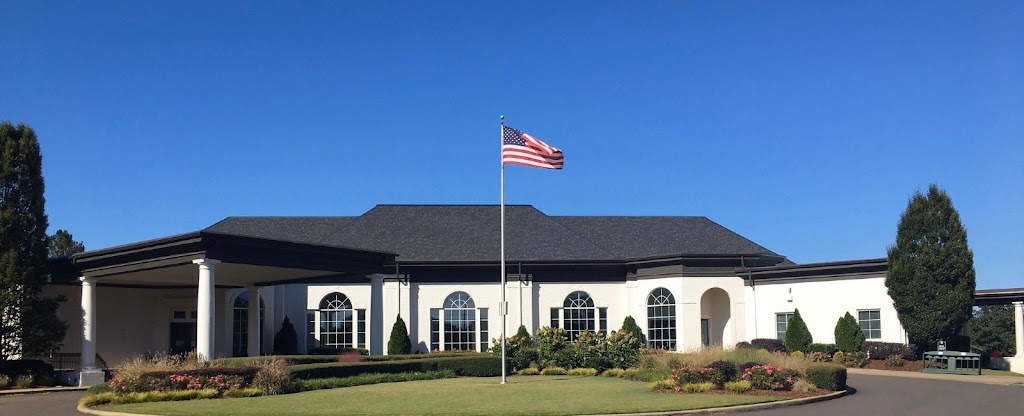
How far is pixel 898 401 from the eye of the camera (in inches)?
900

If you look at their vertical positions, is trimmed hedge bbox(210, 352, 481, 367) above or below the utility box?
above

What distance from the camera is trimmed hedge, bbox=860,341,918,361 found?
3606 centimetres

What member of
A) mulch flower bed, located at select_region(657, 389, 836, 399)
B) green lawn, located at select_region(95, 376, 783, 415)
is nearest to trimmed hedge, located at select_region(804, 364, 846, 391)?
mulch flower bed, located at select_region(657, 389, 836, 399)

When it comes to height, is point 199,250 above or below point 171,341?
above

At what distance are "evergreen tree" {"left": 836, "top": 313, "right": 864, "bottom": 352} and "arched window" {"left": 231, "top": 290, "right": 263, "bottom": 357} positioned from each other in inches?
966

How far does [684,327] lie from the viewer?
4184 cm

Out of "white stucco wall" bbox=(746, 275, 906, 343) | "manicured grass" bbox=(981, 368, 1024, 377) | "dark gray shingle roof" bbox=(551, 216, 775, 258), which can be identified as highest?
"dark gray shingle roof" bbox=(551, 216, 775, 258)

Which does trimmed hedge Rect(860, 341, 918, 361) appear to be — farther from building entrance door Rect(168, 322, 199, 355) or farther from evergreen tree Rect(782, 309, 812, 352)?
building entrance door Rect(168, 322, 199, 355)

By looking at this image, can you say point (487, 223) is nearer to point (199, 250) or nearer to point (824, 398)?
point (199, 250)

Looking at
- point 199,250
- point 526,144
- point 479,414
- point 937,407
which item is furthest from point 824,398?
point 199,250

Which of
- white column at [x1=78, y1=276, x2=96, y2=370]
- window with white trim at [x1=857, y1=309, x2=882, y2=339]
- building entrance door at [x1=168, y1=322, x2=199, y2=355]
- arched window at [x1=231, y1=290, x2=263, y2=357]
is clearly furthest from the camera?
arched window at [x1=231, y1=290, x2=263, y2=357]

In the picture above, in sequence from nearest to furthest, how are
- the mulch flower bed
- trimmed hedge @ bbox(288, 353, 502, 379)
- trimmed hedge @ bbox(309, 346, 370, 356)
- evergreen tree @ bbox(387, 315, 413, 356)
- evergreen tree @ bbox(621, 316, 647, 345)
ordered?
the mulch flower bed
trimmed hedge @ bbox(288, 353, 502, 379)
trimmed hedge @ bbox(309, 346, 370, 356)
evergreen tree @ bbox(387, 315, 413, 356)
evergreen tree @ bbox(621, 316, 647, 345)

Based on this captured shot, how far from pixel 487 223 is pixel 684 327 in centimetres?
1299

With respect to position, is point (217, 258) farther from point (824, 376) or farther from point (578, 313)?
point (578, 313)
